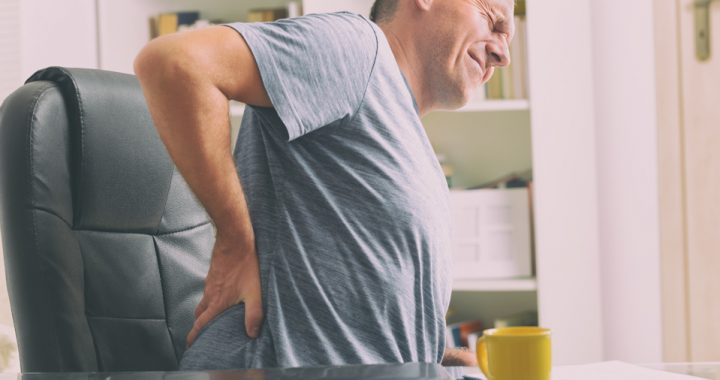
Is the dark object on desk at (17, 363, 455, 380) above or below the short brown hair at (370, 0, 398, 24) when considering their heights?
below

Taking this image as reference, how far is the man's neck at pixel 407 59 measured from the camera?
1230mm

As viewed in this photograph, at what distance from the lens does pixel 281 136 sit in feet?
3.14

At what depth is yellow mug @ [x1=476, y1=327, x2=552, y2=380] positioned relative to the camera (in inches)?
29.1

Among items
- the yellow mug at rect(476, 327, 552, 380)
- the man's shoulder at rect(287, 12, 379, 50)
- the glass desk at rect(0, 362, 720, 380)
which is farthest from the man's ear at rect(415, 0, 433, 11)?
the glass desk at rect(0, 362, 720, 380)

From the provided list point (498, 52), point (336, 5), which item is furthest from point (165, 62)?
point (336, 5)

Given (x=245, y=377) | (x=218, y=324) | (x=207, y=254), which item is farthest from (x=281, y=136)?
(x=245, y=377)

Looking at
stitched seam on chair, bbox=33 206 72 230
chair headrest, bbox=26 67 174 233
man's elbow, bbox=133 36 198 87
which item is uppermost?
man's elbow, bbox=133 36 198 87

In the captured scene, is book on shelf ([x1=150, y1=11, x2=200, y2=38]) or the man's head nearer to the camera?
the man's head

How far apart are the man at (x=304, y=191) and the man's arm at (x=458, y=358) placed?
0.21 m

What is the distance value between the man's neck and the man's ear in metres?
0.05

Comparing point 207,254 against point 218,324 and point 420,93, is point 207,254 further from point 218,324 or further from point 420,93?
point 420,93

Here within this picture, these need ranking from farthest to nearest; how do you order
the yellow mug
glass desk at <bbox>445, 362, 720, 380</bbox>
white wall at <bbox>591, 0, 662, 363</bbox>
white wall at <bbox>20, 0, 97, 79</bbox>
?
white wall at <bbox>591, 0, 662, 363</bbox> < white wall at <bbox>20, 0, 97, 79</bbox> < glass desk at <bbox>445, 362, 720, 380</bbox> < the yellow mug

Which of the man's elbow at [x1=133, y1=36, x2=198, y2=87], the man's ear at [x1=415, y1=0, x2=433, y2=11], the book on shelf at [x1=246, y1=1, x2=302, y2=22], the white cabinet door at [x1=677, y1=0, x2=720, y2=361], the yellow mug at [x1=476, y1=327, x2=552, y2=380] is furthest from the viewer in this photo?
the book on shelf at [x1=246, y1=1, x2=302, y2=22]

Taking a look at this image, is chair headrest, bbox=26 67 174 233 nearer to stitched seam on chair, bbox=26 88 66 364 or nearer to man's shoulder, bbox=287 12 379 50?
stitched seam on chair, bbox=26 88 66 364
